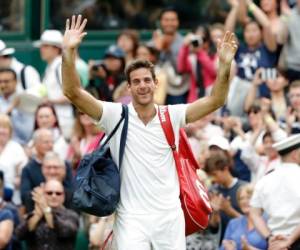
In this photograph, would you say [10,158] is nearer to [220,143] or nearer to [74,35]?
[220,143]

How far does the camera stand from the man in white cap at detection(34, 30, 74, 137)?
53.3 feet

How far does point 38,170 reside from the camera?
1431cm

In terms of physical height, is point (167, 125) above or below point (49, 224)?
above

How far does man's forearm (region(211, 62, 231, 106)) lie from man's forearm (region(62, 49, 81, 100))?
1.06 m

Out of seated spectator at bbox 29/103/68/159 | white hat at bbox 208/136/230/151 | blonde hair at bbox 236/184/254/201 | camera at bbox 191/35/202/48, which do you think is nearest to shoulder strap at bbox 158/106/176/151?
blonde hair at bbox 236/184/254/201

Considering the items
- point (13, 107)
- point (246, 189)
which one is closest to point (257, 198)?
point (246, 189)

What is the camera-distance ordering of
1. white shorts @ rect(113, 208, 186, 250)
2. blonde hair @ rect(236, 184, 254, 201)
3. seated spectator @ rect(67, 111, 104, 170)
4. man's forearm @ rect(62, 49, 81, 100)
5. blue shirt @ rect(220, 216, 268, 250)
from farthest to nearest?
1. seated spectator @ rect(67, 111, 104, 170)
2. blonde hair @ rect(236, 184, 254, 201)
3. blue shirt @ rect(220, 216, 268, 250)
4. white shorts @ rect(113, 208, 186, 250)
5. man's forearm @ rect(62, 49, 81, 100)

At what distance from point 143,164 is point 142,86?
592 millimetres

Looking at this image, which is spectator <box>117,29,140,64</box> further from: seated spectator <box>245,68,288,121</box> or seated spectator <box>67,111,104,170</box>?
seated spectator <box>245,68,288,121</box>

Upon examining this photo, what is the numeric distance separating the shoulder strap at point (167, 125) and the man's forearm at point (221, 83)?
15.6 inches

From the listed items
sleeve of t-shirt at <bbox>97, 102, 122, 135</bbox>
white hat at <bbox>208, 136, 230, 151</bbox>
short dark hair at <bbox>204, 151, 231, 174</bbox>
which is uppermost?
sleeve of t-shirt at <bbox>97, 102, 122, 135</bbox>

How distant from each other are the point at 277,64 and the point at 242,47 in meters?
0.51

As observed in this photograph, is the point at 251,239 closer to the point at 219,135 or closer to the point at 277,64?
the point at 219,135

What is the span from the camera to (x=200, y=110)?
1025 centimetres
